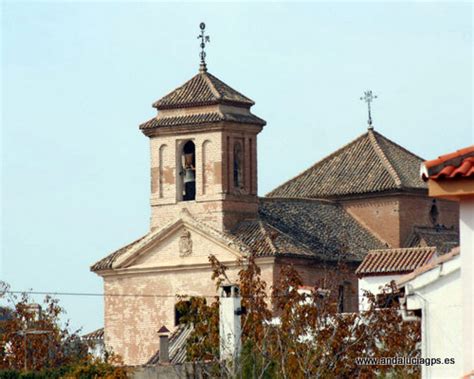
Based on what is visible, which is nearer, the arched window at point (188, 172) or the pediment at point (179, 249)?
the pediment at point (179, 249)

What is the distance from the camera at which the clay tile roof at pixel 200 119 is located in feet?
200

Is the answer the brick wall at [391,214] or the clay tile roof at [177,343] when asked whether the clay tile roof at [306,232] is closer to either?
the brick wall at [391,214]

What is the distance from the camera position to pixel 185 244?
61094 millimetres

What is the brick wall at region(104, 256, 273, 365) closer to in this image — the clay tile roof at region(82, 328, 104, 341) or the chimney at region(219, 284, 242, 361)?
the clay tile roof at region(82, 328, 104, 341)

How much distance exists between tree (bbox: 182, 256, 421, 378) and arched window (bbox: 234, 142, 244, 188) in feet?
62.1

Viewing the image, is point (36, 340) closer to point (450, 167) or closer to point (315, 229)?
point (315, 229)

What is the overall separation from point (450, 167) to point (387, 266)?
34719 millimetres

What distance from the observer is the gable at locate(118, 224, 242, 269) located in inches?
2377

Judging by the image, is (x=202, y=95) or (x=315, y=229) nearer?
(x=202, y=95)

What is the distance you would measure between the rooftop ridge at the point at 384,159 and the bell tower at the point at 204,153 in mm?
5877

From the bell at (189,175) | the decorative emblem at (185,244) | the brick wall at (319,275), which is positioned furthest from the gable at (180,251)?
the brick wall at (319,275)

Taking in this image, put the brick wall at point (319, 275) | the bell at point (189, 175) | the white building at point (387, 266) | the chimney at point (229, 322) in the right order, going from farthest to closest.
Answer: the bell at point (189, 175)
the brick wall at point (319, 275)
the white building at point (387, 266)
the chimney at point (229, 322)

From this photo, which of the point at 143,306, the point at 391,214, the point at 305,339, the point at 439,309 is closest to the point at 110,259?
the point at 143,306

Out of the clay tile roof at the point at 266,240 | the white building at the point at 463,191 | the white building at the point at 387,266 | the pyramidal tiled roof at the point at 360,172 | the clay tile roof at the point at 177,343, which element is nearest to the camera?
the white building at the point at 463,191
